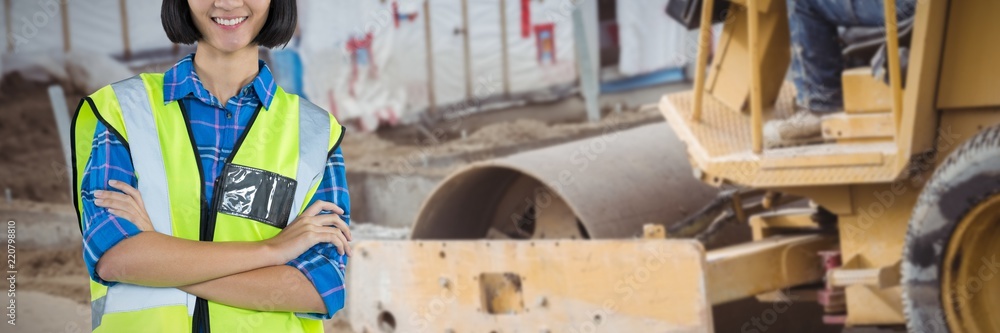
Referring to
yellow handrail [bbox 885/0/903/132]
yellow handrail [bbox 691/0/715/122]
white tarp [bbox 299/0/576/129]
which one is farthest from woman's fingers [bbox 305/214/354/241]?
white tarp [bbox 299/0/576/129]

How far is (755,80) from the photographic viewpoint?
496cm

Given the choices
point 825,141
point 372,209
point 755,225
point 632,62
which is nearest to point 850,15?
point 825,141

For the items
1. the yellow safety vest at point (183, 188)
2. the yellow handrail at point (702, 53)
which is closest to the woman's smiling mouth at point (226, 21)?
→ the yellow safety vest at point (183, 188)

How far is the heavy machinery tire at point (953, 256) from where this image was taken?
13.0 feet

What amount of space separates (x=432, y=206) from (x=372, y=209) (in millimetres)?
5284

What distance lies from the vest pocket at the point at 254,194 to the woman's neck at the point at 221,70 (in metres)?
0.14

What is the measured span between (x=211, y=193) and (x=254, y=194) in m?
0.06

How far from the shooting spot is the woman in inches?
64.4

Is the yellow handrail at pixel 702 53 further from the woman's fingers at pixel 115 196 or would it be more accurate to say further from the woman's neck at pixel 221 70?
the woman's fingers at pixel 115 196

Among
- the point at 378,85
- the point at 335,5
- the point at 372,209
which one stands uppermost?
the point at 335,5

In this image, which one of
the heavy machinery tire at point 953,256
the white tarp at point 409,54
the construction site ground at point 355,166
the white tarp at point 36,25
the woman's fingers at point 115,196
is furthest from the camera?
the white tarp at point 409,54

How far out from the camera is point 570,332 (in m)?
5.01

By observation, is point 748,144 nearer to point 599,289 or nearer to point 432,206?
point 599,289

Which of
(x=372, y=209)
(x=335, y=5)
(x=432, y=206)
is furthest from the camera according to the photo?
(x=335, y=5)
